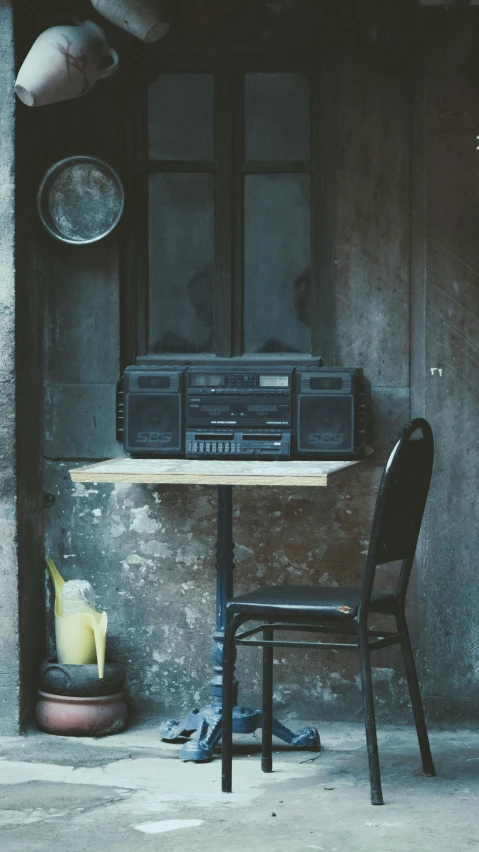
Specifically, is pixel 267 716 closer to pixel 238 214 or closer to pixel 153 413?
pixel 153 413

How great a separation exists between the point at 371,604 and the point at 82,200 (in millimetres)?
2164

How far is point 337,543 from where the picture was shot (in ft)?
16.4

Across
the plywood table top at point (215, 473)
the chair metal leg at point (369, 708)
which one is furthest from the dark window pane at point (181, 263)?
the chair metal leg at point (369, 708)

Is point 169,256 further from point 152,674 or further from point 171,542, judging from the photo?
point 152,674

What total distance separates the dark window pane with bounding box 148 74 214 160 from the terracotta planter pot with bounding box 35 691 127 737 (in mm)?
2256

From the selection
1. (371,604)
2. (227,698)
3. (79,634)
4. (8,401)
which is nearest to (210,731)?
(227,698)

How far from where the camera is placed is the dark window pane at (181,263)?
5.18m

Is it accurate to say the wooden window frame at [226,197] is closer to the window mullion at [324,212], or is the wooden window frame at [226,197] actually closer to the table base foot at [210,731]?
the window mullion at [324,212]

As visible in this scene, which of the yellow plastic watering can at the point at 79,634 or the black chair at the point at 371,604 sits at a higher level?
the black chair at the point at 371,604

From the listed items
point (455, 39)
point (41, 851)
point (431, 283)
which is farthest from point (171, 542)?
point (455, 39)

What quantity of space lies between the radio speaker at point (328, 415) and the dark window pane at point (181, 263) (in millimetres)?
616

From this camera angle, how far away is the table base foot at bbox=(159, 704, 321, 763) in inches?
174

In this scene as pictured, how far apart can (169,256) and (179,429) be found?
0.83 m

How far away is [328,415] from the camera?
4777mm
